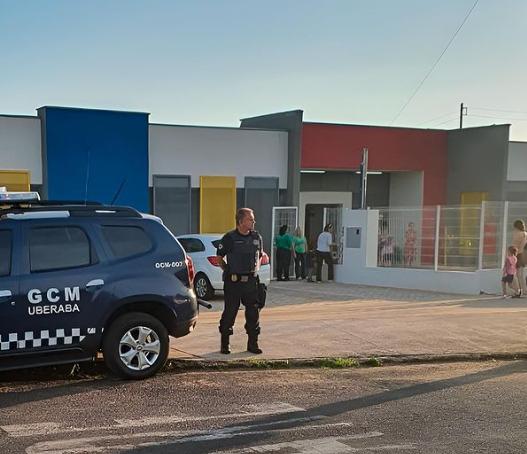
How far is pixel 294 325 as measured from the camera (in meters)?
10.8

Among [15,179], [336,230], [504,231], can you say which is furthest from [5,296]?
[336,230]

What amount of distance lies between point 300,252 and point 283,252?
0.52 m

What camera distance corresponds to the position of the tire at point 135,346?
23.9 ft

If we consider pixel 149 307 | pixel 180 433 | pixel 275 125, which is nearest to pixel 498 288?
pixel 275 125

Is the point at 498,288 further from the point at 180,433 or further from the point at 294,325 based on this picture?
the point at 180,433

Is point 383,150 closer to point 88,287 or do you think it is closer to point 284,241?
point 284,241

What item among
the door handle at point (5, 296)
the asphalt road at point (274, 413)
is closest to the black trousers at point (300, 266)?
the asphalt road at point (274, 413)

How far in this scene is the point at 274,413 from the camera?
6246 mm

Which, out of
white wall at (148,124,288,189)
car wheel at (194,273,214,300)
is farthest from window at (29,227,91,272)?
white wall at (148,124,288,189)

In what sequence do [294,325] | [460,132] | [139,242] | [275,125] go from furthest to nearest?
[460,132], [275,125], [294,325], [139,242]

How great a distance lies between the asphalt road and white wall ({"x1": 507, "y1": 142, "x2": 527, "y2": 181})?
18128 mm

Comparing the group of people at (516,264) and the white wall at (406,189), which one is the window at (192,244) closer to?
the group of people at (516,264)

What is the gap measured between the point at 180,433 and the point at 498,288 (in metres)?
14.1

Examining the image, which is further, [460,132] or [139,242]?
[460,132]
